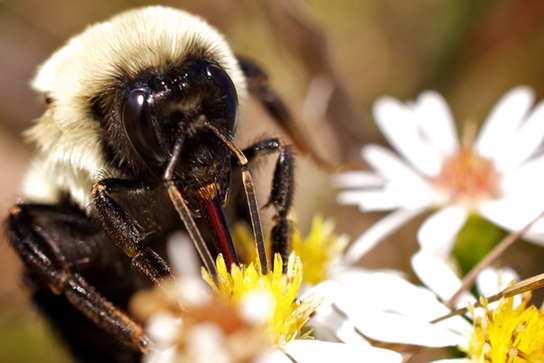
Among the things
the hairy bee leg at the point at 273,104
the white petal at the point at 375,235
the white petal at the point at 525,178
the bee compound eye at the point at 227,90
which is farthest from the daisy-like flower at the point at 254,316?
the white petal at the point at 525,178

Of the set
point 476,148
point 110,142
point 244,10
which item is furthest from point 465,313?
point 244,10

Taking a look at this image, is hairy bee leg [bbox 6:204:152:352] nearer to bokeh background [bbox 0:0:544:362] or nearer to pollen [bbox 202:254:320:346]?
pollen [bbox 202:254:320:346]

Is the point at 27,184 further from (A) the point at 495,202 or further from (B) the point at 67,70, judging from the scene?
(A) the point at 495,202

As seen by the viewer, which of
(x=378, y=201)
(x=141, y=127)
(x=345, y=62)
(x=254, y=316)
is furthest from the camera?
(x=345, y=62)

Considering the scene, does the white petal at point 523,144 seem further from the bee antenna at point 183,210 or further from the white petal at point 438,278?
the bee antenna at point 183,210

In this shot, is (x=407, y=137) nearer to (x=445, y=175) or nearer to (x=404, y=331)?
(x=445, y=175)

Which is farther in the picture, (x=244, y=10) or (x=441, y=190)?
(x=244, y=10)

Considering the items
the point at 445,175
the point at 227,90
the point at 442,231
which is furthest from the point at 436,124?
the point at 227,90
